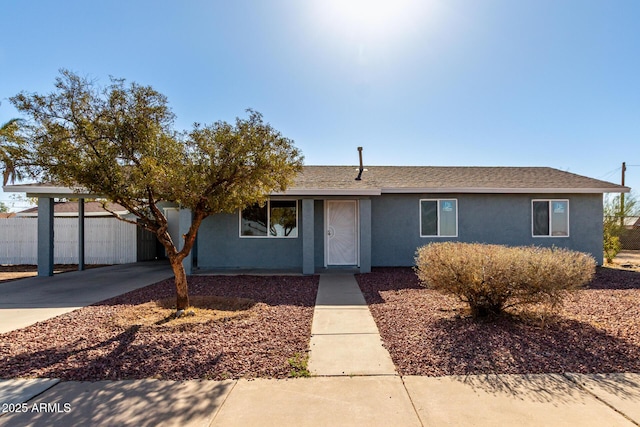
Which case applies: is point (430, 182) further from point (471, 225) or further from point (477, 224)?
point (477, 224)

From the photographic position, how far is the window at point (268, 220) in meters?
11.5

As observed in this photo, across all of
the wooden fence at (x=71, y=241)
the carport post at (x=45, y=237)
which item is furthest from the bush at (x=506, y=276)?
the wooden fence at (x=71, y=241)

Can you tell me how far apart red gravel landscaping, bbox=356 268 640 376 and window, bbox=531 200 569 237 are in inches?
195

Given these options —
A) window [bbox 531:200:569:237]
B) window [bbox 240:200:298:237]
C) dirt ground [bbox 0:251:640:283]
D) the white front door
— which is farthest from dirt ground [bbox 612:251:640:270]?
window [bbox 240:200:298:237]

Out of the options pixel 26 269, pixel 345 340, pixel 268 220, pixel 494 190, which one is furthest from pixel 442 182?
pixel 26 269

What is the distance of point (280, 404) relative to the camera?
3.10m

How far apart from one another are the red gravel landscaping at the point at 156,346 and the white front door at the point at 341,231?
4.96 metres

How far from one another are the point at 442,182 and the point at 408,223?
1928 mm

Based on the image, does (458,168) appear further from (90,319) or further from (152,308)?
(90,319)

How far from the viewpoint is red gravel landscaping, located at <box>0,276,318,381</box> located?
12.4ft

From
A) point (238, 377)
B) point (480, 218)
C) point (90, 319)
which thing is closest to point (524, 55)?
point (480, 218)

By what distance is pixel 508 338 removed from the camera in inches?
181

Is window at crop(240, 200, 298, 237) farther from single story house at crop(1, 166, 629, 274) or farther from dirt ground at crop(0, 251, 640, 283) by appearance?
dirt ground at crop(0, 251, 640, 283)

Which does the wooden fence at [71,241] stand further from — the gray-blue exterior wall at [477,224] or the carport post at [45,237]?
the gray-blue exterior wall at [477,224]
